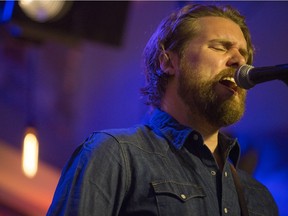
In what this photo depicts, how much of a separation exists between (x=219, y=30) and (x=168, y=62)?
25cm

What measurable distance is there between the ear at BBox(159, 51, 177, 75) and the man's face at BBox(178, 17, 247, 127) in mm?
A: 69

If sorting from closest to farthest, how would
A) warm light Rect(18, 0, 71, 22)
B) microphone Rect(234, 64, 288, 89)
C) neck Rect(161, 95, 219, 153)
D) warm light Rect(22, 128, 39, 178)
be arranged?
microphone Rect(234, 64, 288, 89)
neck Rect(161, 95, 219, 153)
warm light Rect(18, 0, 71, 22)
warm light Rect(22, 128, 39, 178)

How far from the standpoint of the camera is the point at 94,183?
1.12 metres

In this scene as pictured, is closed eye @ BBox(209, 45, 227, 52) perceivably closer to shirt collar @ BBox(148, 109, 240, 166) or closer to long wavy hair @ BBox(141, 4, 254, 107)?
long wavy hair @ BBox(141, 4, 254, 107)

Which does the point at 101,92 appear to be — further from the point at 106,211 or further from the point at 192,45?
the point at 106,211

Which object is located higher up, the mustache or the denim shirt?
the mustache

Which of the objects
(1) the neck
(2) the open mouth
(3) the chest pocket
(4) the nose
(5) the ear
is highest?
(5) the ear

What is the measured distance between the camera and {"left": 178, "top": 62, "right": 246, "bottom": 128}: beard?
1.42 metres

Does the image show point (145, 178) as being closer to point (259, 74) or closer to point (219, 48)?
point (259, 74)

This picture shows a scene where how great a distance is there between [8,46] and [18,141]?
0.87m

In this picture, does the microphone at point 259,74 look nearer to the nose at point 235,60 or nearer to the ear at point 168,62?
the nose at point 235,60

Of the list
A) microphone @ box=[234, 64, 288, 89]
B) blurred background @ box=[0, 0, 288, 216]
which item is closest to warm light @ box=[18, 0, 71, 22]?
blurred background @ box=[0, 0, 288, 216]

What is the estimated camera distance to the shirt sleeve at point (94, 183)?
3.57 feet

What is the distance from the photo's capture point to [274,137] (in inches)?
97.3
